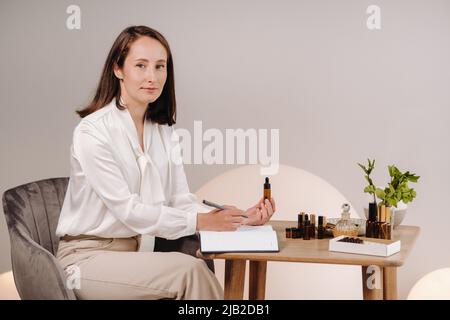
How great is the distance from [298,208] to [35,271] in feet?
5.59

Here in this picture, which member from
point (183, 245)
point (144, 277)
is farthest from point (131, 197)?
point (183, 245)

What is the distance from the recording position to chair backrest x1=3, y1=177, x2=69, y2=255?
233 cm

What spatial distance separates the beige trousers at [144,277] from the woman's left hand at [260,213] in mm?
315

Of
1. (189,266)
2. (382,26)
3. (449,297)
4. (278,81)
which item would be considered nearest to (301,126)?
(278,81)

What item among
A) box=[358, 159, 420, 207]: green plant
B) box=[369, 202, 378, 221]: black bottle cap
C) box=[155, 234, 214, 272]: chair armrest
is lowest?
box=[155, 234, 214, 272]: chair armrest

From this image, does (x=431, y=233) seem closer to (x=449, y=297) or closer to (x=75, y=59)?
(x=449, y=297)

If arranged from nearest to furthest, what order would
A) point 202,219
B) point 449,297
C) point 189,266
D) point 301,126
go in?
point 189,266 → point 202,219 → point 449,297 → point 301,126

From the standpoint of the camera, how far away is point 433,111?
3244 mm

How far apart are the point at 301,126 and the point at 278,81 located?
271 mm

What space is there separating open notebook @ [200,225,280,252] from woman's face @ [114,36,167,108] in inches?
22.6

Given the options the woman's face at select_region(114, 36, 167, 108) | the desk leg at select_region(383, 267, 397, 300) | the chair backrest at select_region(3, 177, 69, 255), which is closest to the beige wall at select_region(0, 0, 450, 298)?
the chair backrest at select_region(3, 177, 69, 255)

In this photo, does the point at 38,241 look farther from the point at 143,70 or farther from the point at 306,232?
the point at 306,232

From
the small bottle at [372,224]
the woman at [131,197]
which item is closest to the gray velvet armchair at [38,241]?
the woman at [131,197]

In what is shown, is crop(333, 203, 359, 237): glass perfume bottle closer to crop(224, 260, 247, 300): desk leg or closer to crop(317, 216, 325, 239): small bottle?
crop(317, 216, 325, 239): small bottle
